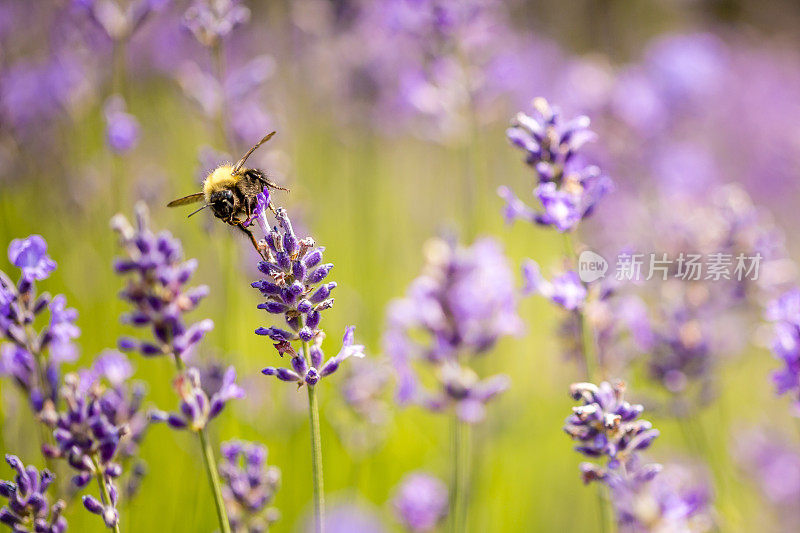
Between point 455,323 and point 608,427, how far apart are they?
69 cm

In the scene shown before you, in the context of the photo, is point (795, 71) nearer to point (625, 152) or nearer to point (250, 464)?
point (625, 152)

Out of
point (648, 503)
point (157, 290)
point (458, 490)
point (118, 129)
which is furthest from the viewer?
point (118, 129)

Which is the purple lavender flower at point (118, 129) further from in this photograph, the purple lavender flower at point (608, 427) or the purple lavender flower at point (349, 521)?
the purple lavender flower at point (608, 427)

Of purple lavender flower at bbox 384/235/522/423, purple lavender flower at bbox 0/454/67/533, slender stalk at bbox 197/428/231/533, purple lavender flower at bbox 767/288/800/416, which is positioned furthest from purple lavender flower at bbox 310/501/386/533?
purple lavender flower at bbox 767/288/800/416

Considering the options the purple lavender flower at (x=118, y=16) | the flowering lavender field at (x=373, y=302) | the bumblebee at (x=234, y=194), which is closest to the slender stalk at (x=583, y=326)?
the flowering lavender field at (x=373, y=302)

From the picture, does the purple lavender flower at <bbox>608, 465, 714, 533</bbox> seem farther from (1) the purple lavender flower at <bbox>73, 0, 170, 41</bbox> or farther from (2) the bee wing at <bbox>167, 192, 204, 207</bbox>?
(1) the purple lavender flower at <bbox>73, 0, 170, 41</bbox>

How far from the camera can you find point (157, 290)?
131cm

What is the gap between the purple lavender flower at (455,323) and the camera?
1.78 metres

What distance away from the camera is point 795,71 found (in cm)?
792

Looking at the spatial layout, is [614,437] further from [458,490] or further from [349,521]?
[349,521]

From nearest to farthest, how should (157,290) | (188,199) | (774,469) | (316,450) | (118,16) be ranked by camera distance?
(316,450) < (157,290) < (188,199) < (118,16) < (774,469)

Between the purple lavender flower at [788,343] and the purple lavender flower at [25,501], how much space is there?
1.30 metres

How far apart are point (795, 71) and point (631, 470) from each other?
8.16 meters

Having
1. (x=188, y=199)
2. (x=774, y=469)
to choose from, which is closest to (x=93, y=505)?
(x=188, y=199)
